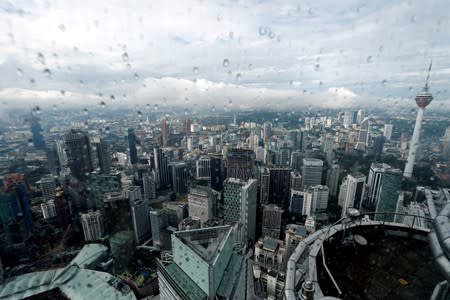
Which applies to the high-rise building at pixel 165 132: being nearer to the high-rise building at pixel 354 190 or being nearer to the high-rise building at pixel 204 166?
the high-rise building at pixel 204 166

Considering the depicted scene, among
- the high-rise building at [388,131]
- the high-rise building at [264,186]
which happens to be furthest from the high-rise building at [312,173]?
the high-rise building at [388,131]

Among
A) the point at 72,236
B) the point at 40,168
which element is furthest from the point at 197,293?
the point at 40,168

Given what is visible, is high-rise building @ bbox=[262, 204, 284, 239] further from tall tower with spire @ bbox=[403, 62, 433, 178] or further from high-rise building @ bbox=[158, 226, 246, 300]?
tall tower with spire @ bbox=[403, 62, 433, 178]

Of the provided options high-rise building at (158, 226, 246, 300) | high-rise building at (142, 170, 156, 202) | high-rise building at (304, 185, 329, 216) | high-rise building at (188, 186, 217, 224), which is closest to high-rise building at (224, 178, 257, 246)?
high-rise building at (188, 186, 217, 224)

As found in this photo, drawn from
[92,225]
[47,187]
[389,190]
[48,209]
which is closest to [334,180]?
[389,190]

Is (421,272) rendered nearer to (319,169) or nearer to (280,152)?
(319,169)

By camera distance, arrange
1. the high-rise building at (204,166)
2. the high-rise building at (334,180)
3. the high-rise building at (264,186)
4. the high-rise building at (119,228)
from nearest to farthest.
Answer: the high-rise building at (119,228)
the high-rise building at (264,186)
the high-rise building at (334,180)
the high-rise building at (204,166)
